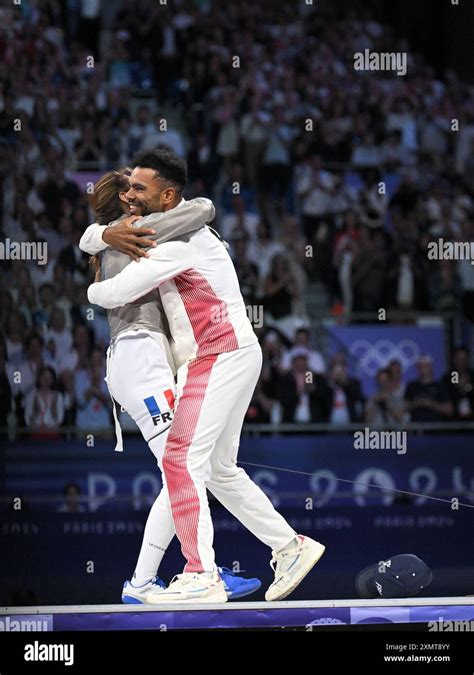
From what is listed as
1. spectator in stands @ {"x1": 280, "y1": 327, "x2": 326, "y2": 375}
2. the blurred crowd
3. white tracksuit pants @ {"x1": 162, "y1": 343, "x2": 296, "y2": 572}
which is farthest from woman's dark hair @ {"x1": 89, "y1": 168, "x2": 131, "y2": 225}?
spectator in stands @ {"x1": 280, "y1": 327, "x2": 326, "y2": 375}

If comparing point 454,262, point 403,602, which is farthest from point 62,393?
point 403,602

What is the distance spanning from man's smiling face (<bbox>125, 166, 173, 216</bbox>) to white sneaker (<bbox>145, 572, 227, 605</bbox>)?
1.35 m

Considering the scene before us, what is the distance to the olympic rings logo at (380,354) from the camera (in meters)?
8.69

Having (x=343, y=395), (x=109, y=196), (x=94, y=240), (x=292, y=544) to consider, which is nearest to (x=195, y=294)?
(x=94, y=240)

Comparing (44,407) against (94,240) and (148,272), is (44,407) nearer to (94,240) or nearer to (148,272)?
(94,240)

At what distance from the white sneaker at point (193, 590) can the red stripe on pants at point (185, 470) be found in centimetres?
4

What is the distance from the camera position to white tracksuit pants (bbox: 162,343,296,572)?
13.0 ft

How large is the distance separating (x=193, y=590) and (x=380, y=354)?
503cm

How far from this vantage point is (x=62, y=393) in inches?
302

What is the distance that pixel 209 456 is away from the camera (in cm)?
406

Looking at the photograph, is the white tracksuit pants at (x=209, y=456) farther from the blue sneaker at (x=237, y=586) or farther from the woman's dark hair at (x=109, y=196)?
the woman's dark hair at (x=109, y=196)

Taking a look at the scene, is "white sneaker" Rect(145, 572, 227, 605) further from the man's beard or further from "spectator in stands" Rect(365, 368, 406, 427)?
"spectator in stands" Rect(365, 368, 406, 427)

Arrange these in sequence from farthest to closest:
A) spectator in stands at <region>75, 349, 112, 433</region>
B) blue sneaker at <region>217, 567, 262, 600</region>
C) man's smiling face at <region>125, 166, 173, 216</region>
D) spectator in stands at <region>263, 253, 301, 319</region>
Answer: spectator in stands at <region>263, 253, 301, 319</region> < spectator in stands at <region>75, 349, 112, 433</region> < blue sneaker at <region>217, 567, 262, 600</region> < man's smiling face at <region>125, 166, 173, 216</region>

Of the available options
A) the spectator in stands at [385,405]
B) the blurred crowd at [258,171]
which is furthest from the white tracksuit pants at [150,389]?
the spectator in stands at [385,405]
